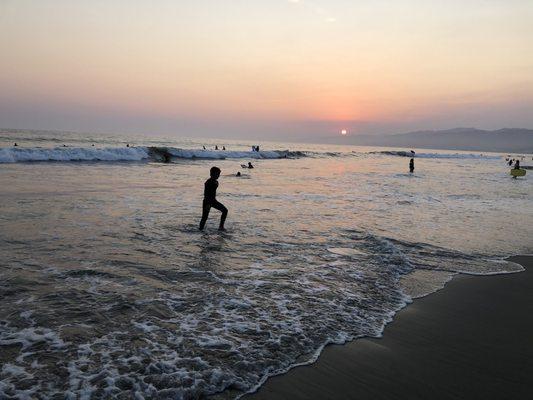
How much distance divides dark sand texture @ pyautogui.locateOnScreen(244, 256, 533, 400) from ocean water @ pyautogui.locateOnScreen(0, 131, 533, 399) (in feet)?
0.92

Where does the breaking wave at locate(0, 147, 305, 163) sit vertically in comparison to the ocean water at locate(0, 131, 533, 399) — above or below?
above

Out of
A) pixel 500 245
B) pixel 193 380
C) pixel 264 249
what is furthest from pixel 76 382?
pixel 500 245

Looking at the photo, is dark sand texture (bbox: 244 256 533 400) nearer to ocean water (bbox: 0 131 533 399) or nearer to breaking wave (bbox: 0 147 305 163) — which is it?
ocean water (bbox: 0 131 533 399)

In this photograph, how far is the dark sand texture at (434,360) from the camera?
3855mm

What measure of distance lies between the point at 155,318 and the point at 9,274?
2994 mm

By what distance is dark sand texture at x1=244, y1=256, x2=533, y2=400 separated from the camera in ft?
12.6

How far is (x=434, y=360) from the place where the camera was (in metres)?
4.49

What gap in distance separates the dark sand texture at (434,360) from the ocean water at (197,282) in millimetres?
281

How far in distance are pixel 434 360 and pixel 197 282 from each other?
381 cm

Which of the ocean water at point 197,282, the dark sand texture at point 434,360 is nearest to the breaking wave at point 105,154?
the ocean water at point 197,282

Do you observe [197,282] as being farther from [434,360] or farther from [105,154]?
[105,154]

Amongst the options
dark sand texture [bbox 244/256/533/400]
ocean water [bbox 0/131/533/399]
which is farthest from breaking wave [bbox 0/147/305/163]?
dark sand texture [bbox 244/256/533/400]

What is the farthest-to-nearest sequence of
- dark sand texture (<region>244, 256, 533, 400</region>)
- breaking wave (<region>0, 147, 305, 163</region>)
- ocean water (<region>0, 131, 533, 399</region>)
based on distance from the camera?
1. breaking wave (<region>0, 147, 305, 163</region>)
2. ocean water (<region>0, 131, 533, 399</region>)
3. dark sand texture (<region>244, 256, 533, 400</region>)

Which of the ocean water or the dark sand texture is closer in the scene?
the dark sand texture
